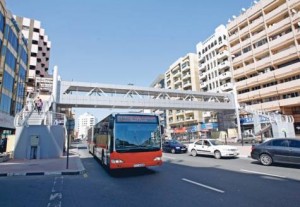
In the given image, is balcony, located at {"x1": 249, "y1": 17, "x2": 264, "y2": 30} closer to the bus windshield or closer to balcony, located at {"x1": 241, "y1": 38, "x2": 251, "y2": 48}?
balcony, located at {"x1": 241, "y1": 38, "x2": 251, "y2": 48}

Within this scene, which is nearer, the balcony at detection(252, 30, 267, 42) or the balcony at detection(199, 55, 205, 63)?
the balcony at detection(252, 30, 267, 42)

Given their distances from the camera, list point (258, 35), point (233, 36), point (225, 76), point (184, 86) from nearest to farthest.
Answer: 1. point (258, 35)
2. point (233, 36)
3. point (225, 76)
4. point (184, 86)

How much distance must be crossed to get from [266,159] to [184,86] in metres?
59.0

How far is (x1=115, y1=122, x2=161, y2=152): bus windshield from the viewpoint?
10081mm

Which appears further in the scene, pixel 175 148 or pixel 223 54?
pixel 223 54

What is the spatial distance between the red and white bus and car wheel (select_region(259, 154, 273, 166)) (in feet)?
21.6

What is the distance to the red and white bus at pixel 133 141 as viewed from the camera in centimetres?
992

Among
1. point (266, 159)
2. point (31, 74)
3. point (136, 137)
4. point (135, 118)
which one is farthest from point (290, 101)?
point (31, 74)

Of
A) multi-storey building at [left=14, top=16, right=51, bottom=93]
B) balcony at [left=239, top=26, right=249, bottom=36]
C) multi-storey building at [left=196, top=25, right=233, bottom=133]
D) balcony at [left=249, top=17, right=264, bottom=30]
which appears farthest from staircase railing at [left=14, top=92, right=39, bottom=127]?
balcony at [left=239, top=26, right=249, bottom=36]

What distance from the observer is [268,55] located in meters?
43.8

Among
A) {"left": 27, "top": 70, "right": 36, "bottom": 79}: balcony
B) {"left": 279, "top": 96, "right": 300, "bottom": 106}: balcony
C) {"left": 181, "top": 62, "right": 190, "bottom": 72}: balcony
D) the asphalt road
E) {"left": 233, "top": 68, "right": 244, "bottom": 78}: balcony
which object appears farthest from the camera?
{"left": 181, "top": 62, "right": 190, "bottom": 72}: balcony

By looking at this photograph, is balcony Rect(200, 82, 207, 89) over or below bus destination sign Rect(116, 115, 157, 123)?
over

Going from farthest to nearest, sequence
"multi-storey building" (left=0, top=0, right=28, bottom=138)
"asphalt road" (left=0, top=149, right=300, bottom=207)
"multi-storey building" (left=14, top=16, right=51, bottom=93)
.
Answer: "multi-storey building" (left=14, top=16, right=51, bottom=93) → "multi-storey building" (left=0, top=0, right=28, bottom=138) → "asphalt road" (left=0, top=149, right=300, bottom=207)

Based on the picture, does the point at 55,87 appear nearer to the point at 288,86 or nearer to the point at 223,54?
the point at 288,86
